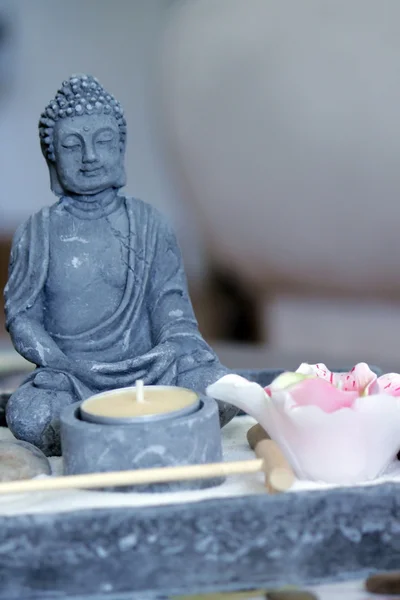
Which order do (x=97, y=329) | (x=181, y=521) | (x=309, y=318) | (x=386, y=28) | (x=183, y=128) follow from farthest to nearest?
(x=309, y=318)
(x=183, y=128)
(x=386, y=28)
(x=97, y=329)
(x=181, y=521)

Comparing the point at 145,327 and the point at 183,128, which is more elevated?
the point at 183,128

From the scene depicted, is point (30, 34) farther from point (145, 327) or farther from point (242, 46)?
point (145, 327)

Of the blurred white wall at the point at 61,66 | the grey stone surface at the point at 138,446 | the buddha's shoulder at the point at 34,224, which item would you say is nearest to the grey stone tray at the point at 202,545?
the grey stone surface at the point at 138,446

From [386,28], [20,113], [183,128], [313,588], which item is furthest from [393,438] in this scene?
[20,113]

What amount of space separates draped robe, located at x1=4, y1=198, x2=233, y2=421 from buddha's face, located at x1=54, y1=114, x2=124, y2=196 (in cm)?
7

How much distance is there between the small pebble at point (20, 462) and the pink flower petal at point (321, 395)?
309 millimetres

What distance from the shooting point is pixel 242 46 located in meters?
1.75

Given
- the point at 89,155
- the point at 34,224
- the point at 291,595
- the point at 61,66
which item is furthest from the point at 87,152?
the point at 61,66

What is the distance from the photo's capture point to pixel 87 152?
4.01 feet

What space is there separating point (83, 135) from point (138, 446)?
1.58 feet

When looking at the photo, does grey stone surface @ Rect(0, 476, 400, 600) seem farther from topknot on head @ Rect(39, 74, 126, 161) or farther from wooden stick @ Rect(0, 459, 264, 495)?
topknot on head @ Rect(39, 74, 126, 161)

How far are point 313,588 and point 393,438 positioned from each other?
0.20 metres

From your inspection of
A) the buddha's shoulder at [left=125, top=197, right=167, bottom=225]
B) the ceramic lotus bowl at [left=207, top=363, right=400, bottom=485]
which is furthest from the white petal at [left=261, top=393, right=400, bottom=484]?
the buddha's shoulder at [left=125, top=197, right=167, bottom=225]

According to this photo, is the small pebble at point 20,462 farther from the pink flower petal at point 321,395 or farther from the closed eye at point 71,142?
the closed eye at point 71,142
